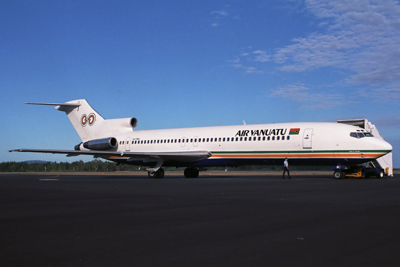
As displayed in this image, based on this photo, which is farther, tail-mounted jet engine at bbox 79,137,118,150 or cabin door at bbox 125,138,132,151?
cabin door at bbox 125,138,132,151

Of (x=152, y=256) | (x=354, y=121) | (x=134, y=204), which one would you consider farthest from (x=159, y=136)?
(x=152, y=256)

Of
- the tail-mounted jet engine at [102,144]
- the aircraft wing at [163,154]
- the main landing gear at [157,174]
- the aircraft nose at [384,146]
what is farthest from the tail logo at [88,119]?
the aircraft nose at [384,146]

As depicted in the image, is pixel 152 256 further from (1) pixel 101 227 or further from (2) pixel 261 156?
Answer: (2) pixel 261 156

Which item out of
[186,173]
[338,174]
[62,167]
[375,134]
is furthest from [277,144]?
[62,167]

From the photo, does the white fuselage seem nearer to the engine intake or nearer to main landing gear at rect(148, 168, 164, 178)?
main landing gear at rect(148, 168, 164, 178)

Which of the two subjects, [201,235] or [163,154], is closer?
[201,235]

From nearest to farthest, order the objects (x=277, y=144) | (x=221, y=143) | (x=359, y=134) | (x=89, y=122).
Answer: (x=359, y=134) → (x=277, y=144) → (x=221, y=143) → (x=89, y=122)

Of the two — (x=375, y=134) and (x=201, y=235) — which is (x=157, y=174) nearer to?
(x=375, y=134)

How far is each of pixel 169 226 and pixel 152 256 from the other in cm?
210

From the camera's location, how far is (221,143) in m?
29.9

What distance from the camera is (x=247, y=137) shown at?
28.6 m

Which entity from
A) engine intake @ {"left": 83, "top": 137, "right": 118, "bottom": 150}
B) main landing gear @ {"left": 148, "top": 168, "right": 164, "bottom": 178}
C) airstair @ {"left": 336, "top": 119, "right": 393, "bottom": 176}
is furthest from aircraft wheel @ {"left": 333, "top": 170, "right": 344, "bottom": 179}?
engine intake @ {"left": 83, "top": 137, "right": 118, "bottom": 150}

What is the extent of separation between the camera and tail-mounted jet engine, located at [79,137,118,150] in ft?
114

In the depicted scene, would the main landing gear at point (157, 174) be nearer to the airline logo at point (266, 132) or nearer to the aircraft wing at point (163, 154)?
the aircraft wing at point (163, 154)
